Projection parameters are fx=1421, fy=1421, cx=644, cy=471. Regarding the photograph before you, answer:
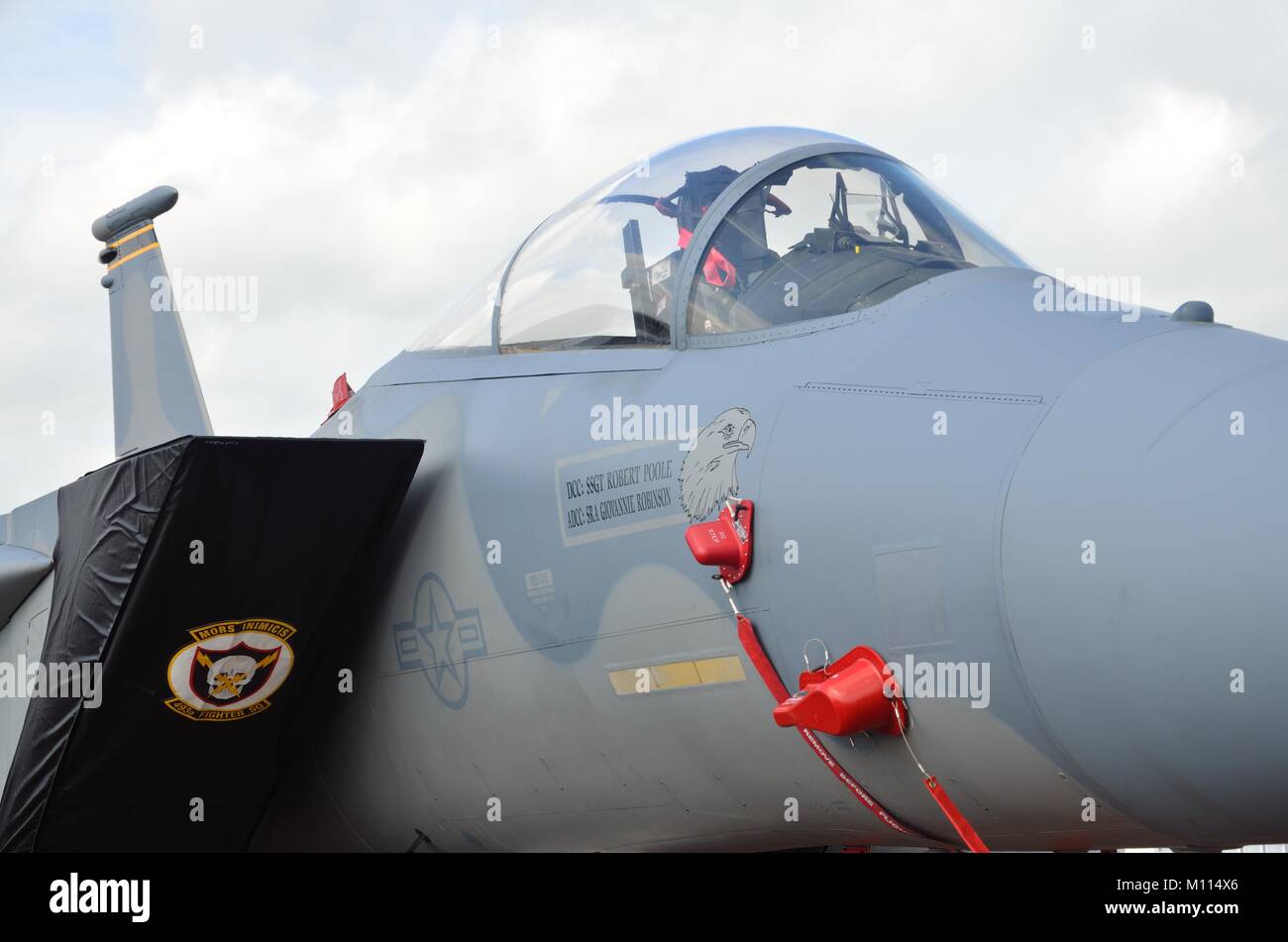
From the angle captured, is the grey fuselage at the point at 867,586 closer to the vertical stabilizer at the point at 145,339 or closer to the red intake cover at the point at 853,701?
the red intake cover at the point at 853,701

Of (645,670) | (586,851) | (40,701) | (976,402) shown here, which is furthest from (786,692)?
(40,701)

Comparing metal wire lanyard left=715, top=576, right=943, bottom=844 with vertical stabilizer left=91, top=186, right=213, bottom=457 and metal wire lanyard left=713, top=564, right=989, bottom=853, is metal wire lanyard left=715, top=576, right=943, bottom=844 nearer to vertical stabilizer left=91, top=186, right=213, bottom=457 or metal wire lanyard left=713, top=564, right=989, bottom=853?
metal wire lanyard left=713, top=564, right=989, bottom=853

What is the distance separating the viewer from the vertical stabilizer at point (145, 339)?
9.59 meters

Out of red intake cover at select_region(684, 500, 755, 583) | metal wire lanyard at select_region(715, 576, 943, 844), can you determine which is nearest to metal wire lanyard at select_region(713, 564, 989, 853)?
metal wire lanyard at select_region(715, 576, 943, 844)

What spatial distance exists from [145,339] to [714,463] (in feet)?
21.8

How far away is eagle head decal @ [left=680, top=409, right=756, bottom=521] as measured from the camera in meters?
4.19

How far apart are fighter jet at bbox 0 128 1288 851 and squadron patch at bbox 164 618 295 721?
1 cm

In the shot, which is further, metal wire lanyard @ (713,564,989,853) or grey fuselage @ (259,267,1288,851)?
metal wire lanyard @ (713,564,989,853)

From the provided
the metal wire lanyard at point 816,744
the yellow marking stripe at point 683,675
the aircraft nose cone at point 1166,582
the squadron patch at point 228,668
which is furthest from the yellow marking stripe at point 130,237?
the aircraft nose cone at point 1166,582

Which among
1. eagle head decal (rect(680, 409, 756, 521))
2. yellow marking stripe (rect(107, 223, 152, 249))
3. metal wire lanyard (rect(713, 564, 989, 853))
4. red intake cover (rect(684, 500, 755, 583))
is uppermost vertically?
yellow marking stripe (rect(107, 223, 152, 249))

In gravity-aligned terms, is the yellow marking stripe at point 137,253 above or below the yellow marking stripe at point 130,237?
below

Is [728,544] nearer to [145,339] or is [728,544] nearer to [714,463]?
[714,463]

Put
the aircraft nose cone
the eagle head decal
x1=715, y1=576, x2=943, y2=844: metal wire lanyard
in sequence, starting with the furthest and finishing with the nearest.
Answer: the eagle head decal → x1=715, y1=576, x2=943, y2=844: metal wire lanyard → the aircraft nose cone

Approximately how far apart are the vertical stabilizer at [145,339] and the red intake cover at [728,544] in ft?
20.5
